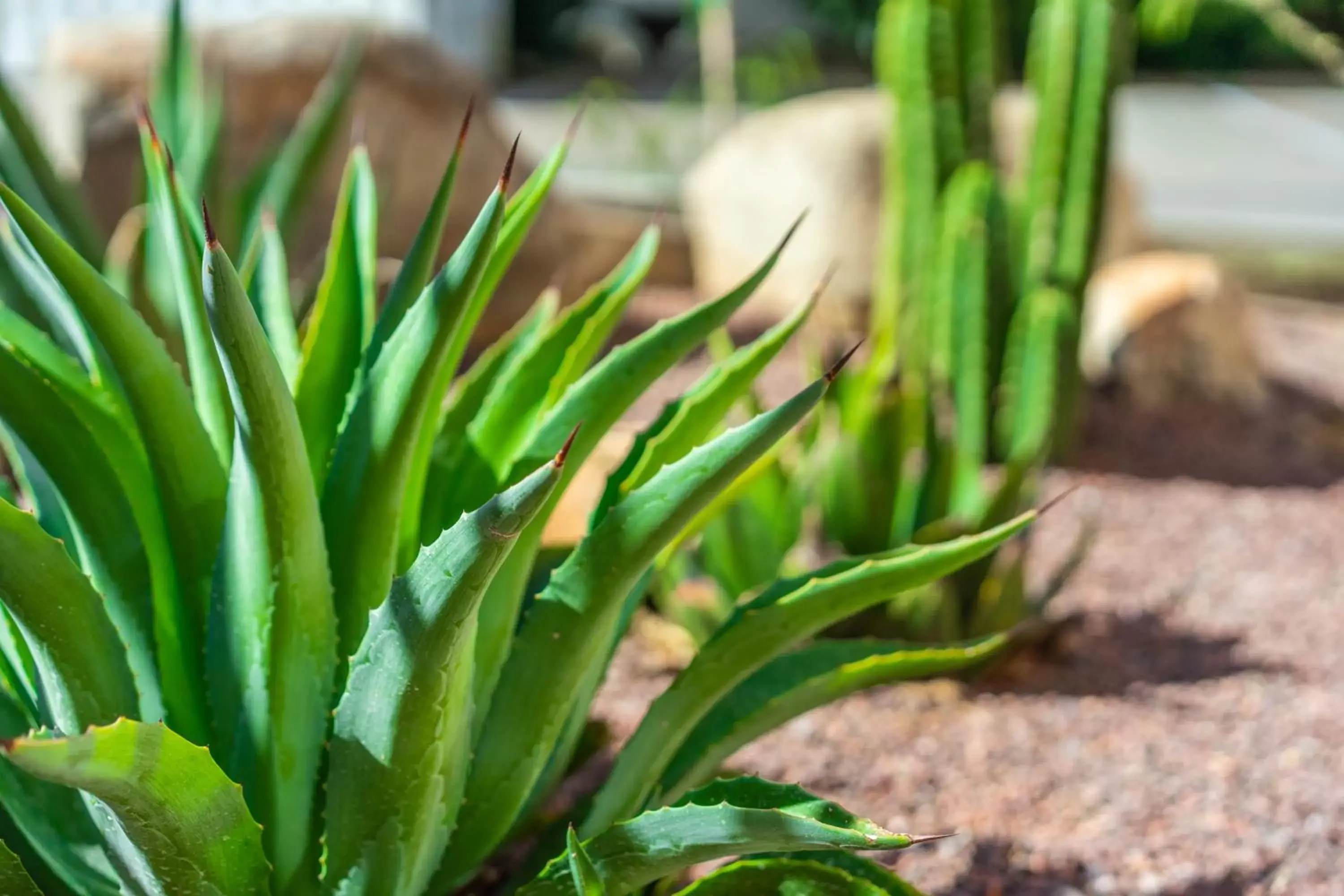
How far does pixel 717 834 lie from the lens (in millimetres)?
1020

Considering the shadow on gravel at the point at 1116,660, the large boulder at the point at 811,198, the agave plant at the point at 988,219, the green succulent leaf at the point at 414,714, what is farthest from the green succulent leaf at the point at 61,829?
the large boulder at the point at 811,198

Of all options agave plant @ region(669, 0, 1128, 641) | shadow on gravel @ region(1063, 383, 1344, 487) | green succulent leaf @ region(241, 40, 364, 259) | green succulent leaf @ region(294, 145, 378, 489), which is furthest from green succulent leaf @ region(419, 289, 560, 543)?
shadow on gravel @ region(1063, 383, 1344, 487)

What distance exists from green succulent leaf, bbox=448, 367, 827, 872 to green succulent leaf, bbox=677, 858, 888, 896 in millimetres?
197

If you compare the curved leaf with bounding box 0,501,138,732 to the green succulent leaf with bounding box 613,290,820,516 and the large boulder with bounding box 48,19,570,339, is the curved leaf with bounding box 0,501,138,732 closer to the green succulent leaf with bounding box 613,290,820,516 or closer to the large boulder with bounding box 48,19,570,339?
the green succulent leaf with bounding box 613,290,820,516

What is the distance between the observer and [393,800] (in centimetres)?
105

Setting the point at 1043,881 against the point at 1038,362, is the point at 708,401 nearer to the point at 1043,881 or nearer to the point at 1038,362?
the point at 1043,881

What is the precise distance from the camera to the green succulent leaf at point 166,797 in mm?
799

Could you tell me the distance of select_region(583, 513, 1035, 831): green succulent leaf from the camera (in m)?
1.19

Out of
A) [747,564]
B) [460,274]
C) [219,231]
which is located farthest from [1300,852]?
[219,231]

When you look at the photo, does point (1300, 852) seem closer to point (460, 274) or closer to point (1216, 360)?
point (460, 274)

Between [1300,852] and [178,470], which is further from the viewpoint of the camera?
[1300,852]

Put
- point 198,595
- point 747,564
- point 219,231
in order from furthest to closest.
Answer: point 219,231, point 747,564, point 198,595

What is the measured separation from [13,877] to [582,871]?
479mm

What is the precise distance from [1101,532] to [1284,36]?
1.39 meters
